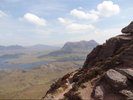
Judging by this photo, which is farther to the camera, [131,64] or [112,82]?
[131,64]

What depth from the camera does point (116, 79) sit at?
44.3m

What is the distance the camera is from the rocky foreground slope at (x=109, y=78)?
44.2 meters

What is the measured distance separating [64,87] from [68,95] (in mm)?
7556

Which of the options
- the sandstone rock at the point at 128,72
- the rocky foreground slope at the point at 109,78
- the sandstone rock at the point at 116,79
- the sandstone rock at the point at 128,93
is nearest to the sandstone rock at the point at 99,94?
the rocky foreground slope at the point at 109,78

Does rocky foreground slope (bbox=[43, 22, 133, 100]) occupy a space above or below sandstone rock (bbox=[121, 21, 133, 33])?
below

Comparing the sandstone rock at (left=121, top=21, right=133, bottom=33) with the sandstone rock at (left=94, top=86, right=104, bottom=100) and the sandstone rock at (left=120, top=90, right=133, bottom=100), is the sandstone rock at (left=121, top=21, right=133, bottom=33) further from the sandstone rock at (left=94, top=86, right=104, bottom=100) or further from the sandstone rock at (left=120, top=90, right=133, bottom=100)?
the sandstone rock at (left=120, top=90, right=133, bottom=100)

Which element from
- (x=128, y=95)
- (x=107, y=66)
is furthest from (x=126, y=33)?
(x=128, y=95)

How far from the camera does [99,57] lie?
62.0 metres

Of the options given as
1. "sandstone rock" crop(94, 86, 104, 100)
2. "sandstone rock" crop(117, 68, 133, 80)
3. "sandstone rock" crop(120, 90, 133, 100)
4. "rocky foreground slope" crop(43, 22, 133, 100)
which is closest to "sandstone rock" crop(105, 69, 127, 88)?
"rocky foreground slope" crop(43, 22, 133, 100)

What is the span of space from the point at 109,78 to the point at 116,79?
1.30m

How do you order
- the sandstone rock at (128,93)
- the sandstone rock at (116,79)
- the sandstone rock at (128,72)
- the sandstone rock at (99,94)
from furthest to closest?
1. the sandstone rock at (128,72)
2. the sandstone rock at (99,94)
3. the sandstone rock at (116,79)
4. the sandstone rock at (128,93)

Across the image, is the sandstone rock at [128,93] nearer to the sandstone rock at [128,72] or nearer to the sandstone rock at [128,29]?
the sandstone rock at [128,72]

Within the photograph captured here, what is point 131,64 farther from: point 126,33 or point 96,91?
point 126,33

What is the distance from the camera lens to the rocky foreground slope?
44.2 metres
